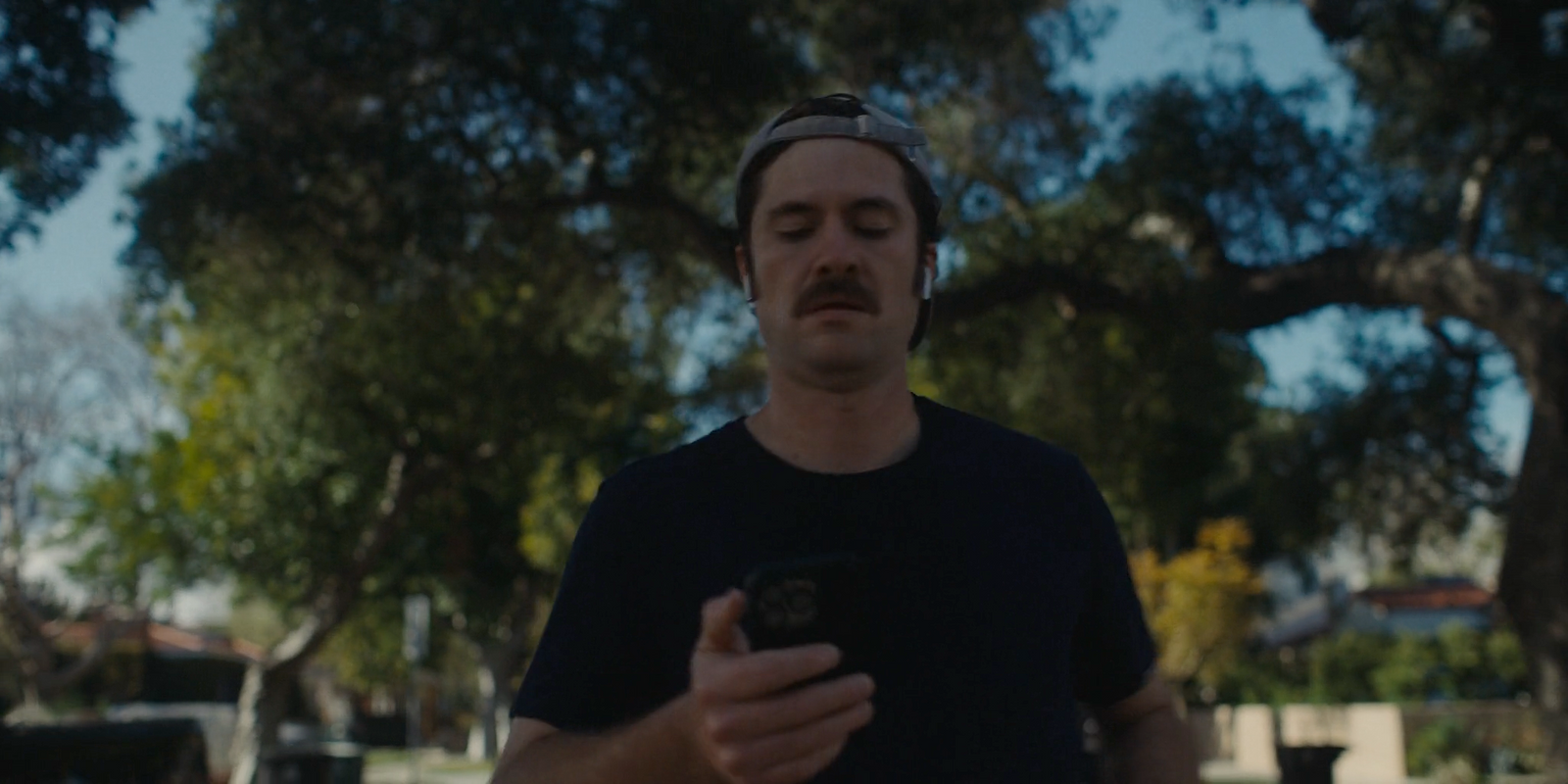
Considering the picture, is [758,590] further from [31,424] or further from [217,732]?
[31,424]

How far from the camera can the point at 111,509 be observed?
2400cm

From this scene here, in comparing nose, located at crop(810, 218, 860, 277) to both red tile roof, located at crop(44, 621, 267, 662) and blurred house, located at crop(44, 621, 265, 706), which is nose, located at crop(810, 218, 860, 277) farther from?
blurred house, located at crop(44, 621, 265, 706)

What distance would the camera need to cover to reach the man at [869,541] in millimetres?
1595

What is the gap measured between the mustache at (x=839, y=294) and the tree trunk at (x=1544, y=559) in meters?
9.88

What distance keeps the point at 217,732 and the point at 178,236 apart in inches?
735

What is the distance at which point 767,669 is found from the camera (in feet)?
3.92

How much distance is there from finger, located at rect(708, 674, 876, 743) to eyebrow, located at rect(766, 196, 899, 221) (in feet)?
2.36

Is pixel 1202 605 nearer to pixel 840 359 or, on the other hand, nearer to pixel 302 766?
pixel 302 766

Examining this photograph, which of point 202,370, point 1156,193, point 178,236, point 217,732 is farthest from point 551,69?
point 217,732

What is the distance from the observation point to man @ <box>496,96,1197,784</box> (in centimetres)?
159

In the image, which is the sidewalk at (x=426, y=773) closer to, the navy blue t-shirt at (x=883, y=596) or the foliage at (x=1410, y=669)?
the foliage at (x=1410, y=669)

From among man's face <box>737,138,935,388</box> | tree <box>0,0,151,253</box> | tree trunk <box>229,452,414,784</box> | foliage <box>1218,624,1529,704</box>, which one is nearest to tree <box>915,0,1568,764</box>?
tree <box>0,0,151,253</box>

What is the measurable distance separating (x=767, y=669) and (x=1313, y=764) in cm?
1125

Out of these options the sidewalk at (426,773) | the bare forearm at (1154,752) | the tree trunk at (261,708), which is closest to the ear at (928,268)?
the bare forearm at (1154,752)
